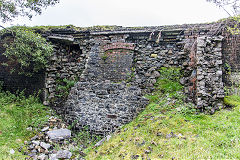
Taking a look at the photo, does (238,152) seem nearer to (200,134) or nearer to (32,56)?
(200,134)

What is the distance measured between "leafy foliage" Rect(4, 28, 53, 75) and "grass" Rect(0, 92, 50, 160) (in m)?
1.22

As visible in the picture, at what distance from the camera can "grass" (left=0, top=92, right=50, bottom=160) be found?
15.1ft

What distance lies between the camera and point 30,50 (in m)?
6.54

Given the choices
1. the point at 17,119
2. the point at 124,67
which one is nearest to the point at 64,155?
the point at 17,119

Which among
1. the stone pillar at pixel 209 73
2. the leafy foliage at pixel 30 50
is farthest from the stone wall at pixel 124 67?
the leafy foliage at pixel 30 50

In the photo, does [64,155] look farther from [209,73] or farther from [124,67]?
[209,73]

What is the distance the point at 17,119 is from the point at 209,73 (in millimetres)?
6183

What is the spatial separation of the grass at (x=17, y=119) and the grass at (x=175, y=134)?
201 cm

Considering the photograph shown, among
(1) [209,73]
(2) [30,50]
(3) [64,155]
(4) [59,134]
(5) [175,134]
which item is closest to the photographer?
(5) [175,134]

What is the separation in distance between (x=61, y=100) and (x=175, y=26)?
528 cm

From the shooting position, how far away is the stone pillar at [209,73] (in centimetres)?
464

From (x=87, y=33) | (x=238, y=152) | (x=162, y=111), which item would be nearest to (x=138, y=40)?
(x=87, y=33)

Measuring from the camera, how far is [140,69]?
6.52 metres

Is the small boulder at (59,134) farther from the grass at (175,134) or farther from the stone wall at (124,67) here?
the grass at (175,134)
